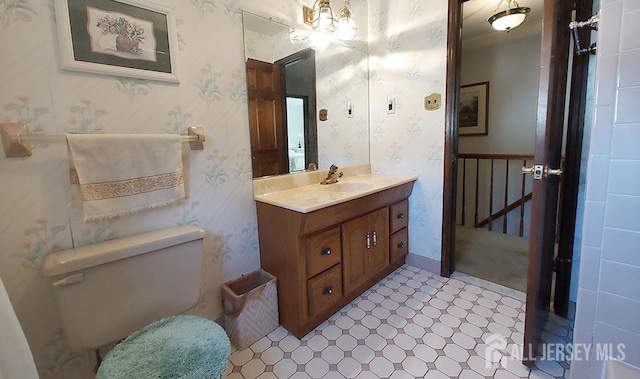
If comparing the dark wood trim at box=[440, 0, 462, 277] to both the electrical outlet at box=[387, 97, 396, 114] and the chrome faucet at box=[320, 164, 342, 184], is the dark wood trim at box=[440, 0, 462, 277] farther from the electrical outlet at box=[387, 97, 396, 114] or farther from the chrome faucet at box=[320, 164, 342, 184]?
the chrome faucet at box=[320, 164, 342, 184]

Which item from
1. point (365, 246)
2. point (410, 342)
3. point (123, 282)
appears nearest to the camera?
point (123, 282)

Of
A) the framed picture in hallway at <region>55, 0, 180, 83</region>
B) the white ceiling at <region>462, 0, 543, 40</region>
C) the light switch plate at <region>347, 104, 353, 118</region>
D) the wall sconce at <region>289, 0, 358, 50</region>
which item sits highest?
the white ceiling at <region>462, 0, 543, 40</region>

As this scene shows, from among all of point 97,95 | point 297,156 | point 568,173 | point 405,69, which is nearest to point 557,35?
point 568,173

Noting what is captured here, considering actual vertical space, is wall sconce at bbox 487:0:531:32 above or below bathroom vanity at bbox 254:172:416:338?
above

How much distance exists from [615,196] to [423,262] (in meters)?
1.50

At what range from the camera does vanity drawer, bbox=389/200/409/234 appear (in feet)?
7.01

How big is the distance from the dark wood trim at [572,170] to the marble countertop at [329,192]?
91 cm

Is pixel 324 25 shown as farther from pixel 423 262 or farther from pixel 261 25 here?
pixel 423 262

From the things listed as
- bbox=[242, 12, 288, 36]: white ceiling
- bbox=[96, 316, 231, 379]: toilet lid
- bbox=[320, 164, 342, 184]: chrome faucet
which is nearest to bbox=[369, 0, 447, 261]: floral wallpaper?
bbox=[320, 164, 342, 184]: chrome faucet

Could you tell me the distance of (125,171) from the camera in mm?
1158

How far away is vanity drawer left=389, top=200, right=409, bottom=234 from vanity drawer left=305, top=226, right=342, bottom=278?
24.6 inches

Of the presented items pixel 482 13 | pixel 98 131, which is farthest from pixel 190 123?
pixel 482 13

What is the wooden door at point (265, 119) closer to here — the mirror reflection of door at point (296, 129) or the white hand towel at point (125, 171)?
the mirror reflection of door at point (296, 129)

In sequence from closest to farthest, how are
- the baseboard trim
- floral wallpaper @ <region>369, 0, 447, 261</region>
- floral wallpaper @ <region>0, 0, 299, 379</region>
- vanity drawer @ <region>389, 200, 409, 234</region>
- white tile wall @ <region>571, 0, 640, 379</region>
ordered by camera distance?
1. white tile wall @ <region>571, 0, 640, 379</region>
2. floral wallpaper @ <region>0, 0, 299, 379</region>
3. floral wallpaper @ <region>369, 0, 447, 261</region>
4. vanity drawer @ <region>389, 200, 409, 234</region>
5. the baseboard trim
